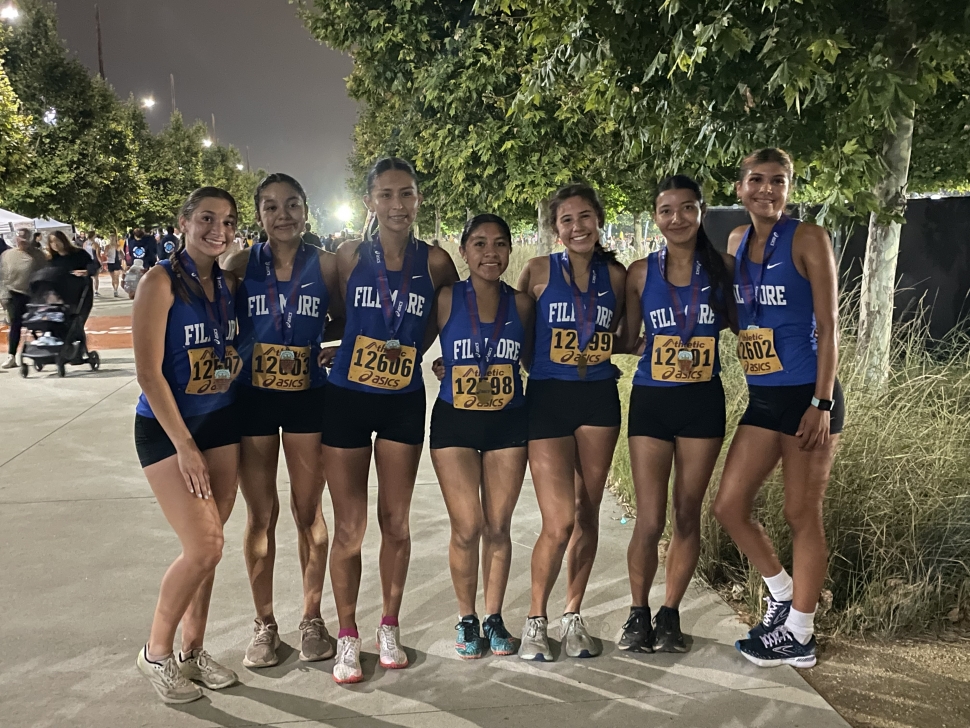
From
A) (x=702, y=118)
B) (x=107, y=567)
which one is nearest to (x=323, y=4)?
(x=702, y=118)

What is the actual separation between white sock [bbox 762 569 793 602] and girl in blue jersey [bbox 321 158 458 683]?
160 cm

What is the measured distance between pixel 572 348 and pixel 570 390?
178mm

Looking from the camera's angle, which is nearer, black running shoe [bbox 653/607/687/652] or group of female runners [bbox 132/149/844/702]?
group of female runners [bbox 132/149/844/702]

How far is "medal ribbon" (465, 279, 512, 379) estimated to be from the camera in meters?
3.66

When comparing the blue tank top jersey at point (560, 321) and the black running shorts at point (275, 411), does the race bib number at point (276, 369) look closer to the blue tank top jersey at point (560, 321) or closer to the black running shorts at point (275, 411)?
the black running shorts at point (275, 411)

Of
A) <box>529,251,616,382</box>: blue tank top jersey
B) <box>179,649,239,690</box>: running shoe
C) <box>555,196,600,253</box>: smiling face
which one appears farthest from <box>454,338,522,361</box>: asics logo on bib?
<box>179,649,239,690</box>: running shoe

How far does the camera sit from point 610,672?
365 centimetres

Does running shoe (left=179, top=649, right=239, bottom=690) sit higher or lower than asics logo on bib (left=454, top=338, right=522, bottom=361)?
lower

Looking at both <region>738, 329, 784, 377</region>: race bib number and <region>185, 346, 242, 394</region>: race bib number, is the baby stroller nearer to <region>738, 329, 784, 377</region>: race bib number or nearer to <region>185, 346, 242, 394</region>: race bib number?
<region>185, 346, 242, 394</region>: race bib number

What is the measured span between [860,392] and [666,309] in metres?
1.87

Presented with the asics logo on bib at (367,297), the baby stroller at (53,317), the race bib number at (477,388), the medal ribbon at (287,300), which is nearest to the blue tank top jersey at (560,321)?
the race bib number at (477,388)

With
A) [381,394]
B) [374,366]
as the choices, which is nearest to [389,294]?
[374,366]

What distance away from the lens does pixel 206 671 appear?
3559mm

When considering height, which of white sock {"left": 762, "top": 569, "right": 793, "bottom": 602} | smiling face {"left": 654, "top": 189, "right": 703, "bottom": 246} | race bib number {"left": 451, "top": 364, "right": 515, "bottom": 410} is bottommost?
white sock {"left": 762, "top": 569, "right": 793, "bottom": 602}
